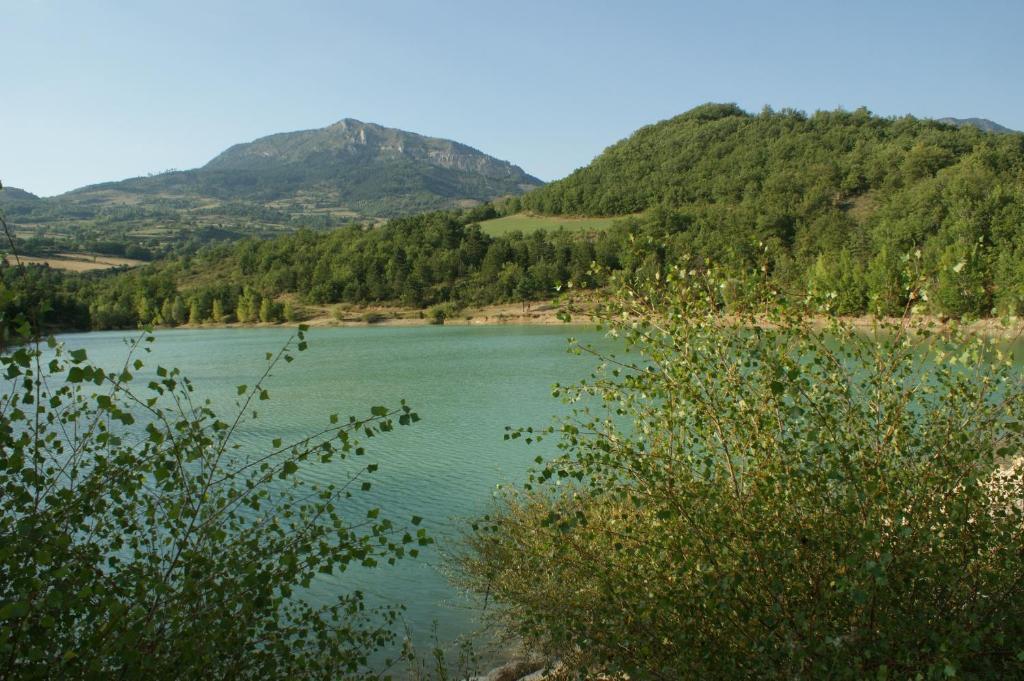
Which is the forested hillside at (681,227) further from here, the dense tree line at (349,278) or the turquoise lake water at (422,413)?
the turquoise lake water at (422,413)

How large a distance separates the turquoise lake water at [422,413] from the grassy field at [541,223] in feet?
225

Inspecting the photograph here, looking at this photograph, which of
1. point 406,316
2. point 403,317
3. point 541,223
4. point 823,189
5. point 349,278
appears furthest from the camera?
point 541,223

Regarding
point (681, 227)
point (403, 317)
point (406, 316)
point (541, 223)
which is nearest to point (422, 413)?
point (403, 317)

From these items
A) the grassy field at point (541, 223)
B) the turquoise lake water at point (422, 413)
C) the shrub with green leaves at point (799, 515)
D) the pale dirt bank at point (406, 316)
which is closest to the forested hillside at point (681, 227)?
the pale dirt bank at point (406, 316)

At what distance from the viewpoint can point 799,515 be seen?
5293 mm

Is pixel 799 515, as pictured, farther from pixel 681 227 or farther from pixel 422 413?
pixel 681 227

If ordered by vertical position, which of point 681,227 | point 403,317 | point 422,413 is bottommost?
point 422,413

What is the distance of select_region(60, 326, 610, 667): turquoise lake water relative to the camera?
40.9 ft

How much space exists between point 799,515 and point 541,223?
14002cm

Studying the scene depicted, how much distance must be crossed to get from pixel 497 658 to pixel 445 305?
98583 millimetres

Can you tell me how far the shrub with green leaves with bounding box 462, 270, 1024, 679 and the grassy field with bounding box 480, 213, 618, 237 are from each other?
123444mm

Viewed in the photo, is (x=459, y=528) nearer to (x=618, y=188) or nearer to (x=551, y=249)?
(x=551, y=249)

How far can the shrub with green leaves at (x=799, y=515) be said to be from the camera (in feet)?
14.8

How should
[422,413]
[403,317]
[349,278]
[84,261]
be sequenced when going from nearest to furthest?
[422,413] < [403,317] < [349,278] < [84,261]
